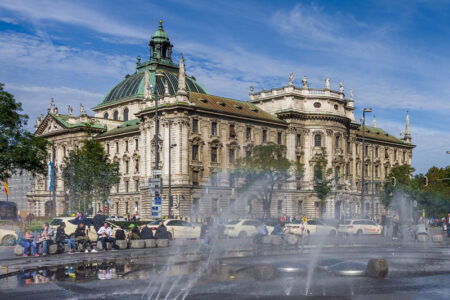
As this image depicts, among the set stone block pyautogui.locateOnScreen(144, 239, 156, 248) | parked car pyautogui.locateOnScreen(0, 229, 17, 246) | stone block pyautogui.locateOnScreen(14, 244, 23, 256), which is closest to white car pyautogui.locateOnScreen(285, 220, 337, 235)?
stone block pyautogui.locateOnScreen(144, 239, 156, 248)

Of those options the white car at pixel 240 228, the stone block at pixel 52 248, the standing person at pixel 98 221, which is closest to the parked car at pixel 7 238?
the standing person at pixel 98 221

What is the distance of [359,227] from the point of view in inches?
2048

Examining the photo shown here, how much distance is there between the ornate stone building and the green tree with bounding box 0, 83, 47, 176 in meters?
15.4

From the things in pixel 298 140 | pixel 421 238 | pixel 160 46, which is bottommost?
pixel 421 238

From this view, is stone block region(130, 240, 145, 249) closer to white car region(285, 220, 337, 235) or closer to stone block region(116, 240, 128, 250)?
Result: stone block region(116, 240, 128, 250)

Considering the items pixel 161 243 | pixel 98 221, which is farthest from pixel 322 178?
pixel 98 221

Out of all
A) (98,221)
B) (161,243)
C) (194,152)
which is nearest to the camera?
(98,221)

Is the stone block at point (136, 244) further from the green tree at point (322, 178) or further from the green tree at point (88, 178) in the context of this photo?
the green tree at point (322, 178)

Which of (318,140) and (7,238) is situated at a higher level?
(318,140)

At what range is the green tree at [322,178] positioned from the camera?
85.3 m

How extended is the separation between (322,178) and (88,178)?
111ft

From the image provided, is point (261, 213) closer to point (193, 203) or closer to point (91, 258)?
point (193, 203)

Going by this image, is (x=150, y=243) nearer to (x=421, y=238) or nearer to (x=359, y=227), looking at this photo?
(x=421, y=238)

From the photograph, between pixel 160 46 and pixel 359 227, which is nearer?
pixel 359 227
